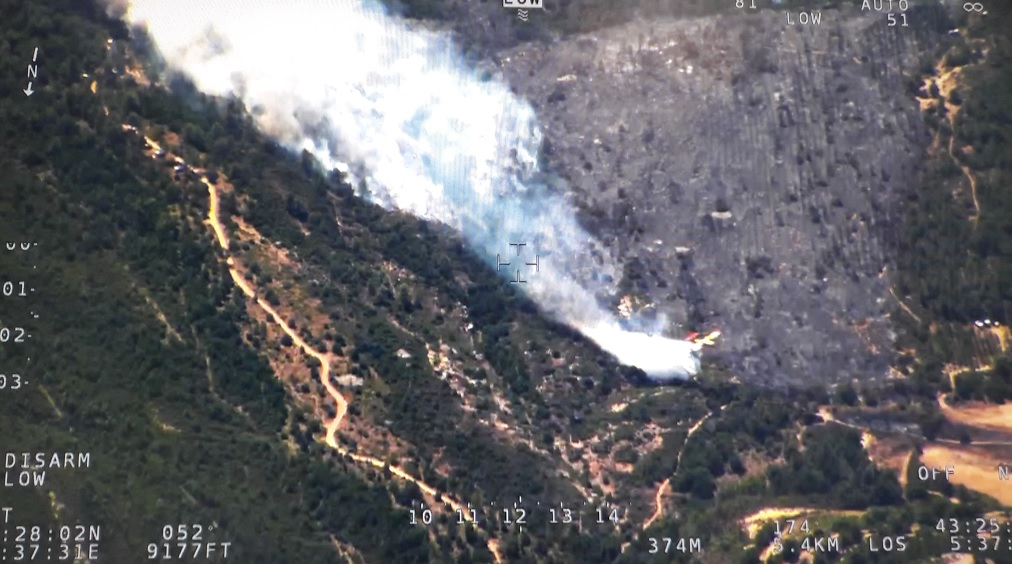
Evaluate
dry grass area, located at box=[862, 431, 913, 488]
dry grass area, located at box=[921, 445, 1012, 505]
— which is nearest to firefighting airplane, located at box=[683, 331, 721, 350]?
dry grass area, located at box=[862, 431, 913, 488]

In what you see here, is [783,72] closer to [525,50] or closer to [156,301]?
[525,50]

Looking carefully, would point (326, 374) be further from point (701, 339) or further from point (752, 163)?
point (752, 163)

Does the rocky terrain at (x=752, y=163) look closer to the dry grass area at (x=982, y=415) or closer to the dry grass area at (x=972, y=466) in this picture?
the dry grass area at (x=982, y=415)

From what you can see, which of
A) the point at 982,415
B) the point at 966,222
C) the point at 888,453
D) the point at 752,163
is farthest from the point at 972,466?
the point at 752,163

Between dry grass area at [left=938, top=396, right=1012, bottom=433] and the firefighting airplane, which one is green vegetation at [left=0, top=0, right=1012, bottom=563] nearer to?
dry grass area at [left=938, top=396, right=1012, bottom=433]

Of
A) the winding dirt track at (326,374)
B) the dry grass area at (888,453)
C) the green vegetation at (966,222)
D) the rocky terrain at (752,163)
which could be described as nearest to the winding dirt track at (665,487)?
the rocky terrain at (752,163)

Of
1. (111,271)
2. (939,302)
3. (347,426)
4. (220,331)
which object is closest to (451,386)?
(347,426)

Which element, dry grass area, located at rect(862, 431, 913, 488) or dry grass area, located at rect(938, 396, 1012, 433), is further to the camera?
dry grass area, located at rect(938, 396, 1012, 433)
